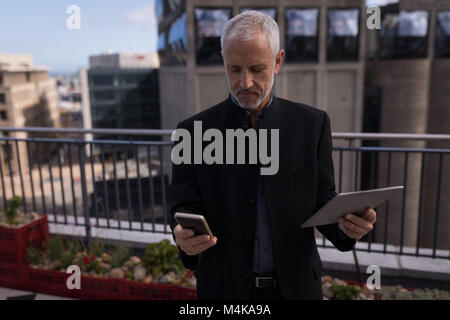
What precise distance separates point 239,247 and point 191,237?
0.29m

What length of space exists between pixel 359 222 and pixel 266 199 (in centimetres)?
39

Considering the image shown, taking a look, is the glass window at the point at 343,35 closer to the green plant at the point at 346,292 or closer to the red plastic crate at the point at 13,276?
the green plant at the point at 346,292

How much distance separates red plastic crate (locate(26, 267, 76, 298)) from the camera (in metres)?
4.04

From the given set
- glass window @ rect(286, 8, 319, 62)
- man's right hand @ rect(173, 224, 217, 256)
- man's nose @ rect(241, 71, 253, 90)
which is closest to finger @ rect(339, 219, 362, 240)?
man's right hand @ rect(173, 224, 217, 256)

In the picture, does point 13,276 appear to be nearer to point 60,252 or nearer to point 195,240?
point 60,252

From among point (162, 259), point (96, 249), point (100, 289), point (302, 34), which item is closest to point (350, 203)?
point (162, 259)

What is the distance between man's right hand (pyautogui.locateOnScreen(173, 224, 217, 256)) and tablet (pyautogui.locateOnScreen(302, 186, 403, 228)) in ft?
1.46

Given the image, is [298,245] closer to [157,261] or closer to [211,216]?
[211,216]

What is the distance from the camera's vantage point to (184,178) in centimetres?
174

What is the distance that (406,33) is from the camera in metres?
26.8

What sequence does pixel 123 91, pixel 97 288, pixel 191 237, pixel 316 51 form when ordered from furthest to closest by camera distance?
1. pixel 123 91
2. pixel 316 51
3. pixel 97 288
4. pixel 191 237

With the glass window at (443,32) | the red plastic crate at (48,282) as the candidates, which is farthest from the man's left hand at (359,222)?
the glass window at (443,32)

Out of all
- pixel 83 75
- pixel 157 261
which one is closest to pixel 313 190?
pixel 157 261

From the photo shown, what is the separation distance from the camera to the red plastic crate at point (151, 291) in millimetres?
3689
